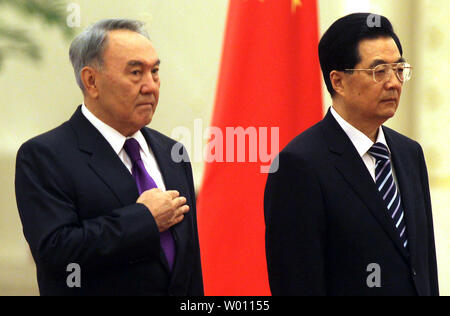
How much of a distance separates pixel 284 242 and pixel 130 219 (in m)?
0.45

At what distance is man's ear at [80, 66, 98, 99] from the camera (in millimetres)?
2264

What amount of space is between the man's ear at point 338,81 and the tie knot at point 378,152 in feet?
0.62

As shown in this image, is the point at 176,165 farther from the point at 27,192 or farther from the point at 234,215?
the point at 234,215

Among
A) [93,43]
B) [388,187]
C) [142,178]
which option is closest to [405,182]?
[388,187]

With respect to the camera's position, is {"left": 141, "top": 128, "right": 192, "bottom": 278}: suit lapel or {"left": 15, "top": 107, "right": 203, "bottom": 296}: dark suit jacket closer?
{"left": 15, "top": 107, "right": 203, "bottom": 296}: dark suit jacket

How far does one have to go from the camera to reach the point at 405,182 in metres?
2.33

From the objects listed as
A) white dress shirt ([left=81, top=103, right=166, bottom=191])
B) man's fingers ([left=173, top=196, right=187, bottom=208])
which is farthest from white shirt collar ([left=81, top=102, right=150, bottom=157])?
Answer: man's fingers ([left=173, top=196, right=187, bottom=208])

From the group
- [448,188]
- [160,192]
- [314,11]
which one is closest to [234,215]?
[314,11]

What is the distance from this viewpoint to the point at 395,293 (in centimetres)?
219

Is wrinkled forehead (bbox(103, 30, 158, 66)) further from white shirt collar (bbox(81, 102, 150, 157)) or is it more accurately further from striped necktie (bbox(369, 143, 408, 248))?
striped necktie (bbox(369, 143, 408, 248))

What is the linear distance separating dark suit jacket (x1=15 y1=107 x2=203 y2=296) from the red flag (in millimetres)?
1119

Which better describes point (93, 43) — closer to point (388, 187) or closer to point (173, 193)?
point (173, 193)

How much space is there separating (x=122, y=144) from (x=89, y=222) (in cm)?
29

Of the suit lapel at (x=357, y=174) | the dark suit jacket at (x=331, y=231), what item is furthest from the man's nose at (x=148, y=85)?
the suit lapel at (x=357, y=174)
